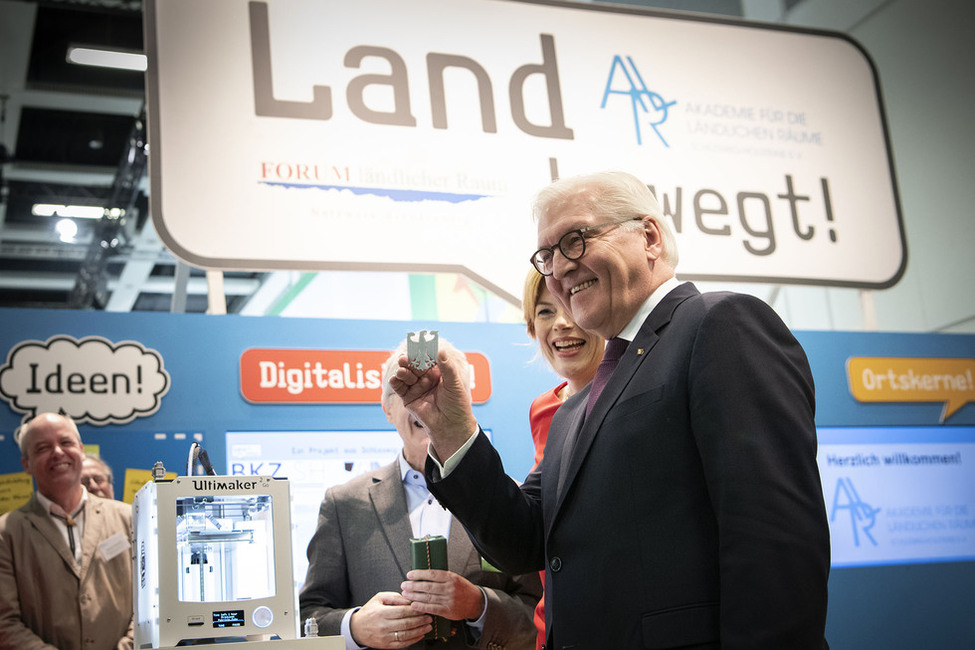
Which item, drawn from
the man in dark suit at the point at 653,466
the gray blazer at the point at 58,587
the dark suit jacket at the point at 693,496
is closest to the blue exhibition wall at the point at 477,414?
the gray blazer at the point at 58,587

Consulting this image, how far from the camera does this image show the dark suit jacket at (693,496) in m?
1.53

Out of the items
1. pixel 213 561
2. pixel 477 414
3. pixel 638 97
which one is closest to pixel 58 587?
pixel 213 561

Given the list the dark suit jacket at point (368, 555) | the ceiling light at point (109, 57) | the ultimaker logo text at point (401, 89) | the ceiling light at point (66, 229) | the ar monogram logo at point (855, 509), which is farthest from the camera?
the ceiling light at point (66, 229)

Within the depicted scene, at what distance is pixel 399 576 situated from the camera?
294 cm

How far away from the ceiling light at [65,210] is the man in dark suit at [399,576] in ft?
30.6

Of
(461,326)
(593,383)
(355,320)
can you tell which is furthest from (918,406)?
(593,383)

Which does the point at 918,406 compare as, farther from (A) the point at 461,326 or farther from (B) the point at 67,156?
(B) the point at 67,156

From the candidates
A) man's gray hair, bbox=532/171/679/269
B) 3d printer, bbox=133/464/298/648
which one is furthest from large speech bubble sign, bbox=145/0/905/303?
man's gray hair, bbox=532/171/679/269

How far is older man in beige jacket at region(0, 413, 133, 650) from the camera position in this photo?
3.04 m

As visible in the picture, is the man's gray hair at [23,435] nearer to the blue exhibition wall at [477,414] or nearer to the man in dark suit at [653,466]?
the blue exhibition wall at [477,414]

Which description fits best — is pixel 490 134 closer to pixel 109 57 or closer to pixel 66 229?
pixel 109 57

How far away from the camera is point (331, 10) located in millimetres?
4090

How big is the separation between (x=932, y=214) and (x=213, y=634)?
6.77 metres

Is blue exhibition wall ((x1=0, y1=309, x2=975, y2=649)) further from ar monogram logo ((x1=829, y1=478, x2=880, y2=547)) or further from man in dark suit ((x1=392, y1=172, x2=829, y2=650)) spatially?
man in dark suit ((x1=392, y1=172, x2=829, y2=650))
